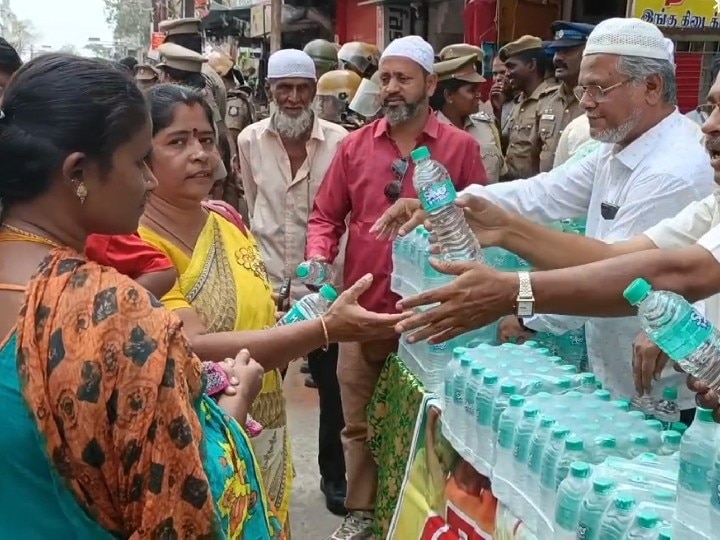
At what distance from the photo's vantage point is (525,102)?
249 inches

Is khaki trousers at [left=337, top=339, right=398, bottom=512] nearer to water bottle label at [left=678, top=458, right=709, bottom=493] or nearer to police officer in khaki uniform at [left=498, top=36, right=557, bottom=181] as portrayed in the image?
water bottle label at [left=678, top=458, right=709, bottom=493]

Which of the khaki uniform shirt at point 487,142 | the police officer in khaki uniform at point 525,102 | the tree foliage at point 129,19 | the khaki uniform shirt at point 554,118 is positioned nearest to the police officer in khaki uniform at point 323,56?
the police officer in khaki uniform at point 525,102

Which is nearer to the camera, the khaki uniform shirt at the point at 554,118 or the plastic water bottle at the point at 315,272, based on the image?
the plastic water bottle at the point at 315,272

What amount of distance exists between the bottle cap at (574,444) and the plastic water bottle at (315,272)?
2.11 metres

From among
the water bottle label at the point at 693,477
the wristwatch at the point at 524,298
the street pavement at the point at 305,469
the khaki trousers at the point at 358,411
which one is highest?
the wristwatch at the point at 524,298

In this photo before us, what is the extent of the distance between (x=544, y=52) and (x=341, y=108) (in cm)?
173

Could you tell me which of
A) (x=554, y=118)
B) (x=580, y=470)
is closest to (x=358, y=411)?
(x=580, y=470)

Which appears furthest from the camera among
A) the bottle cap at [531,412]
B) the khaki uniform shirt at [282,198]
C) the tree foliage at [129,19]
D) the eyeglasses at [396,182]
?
the tree foliage at [129,19]

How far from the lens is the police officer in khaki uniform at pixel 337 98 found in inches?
265

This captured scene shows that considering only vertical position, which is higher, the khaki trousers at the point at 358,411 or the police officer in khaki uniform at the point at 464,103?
the police officer in khaki uniform at the point at 464,103

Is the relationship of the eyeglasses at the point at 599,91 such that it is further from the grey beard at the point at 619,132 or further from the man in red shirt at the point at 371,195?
the man in red shirt at the point at 371,195

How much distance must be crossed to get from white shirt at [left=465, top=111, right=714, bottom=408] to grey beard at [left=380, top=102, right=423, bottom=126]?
839 mm

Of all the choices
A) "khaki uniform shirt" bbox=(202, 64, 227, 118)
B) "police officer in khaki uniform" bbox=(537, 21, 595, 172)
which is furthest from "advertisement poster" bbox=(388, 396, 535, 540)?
"khaki uniform shirt" bbox=(202, 64, 227, 118)

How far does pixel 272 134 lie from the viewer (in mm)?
4574
